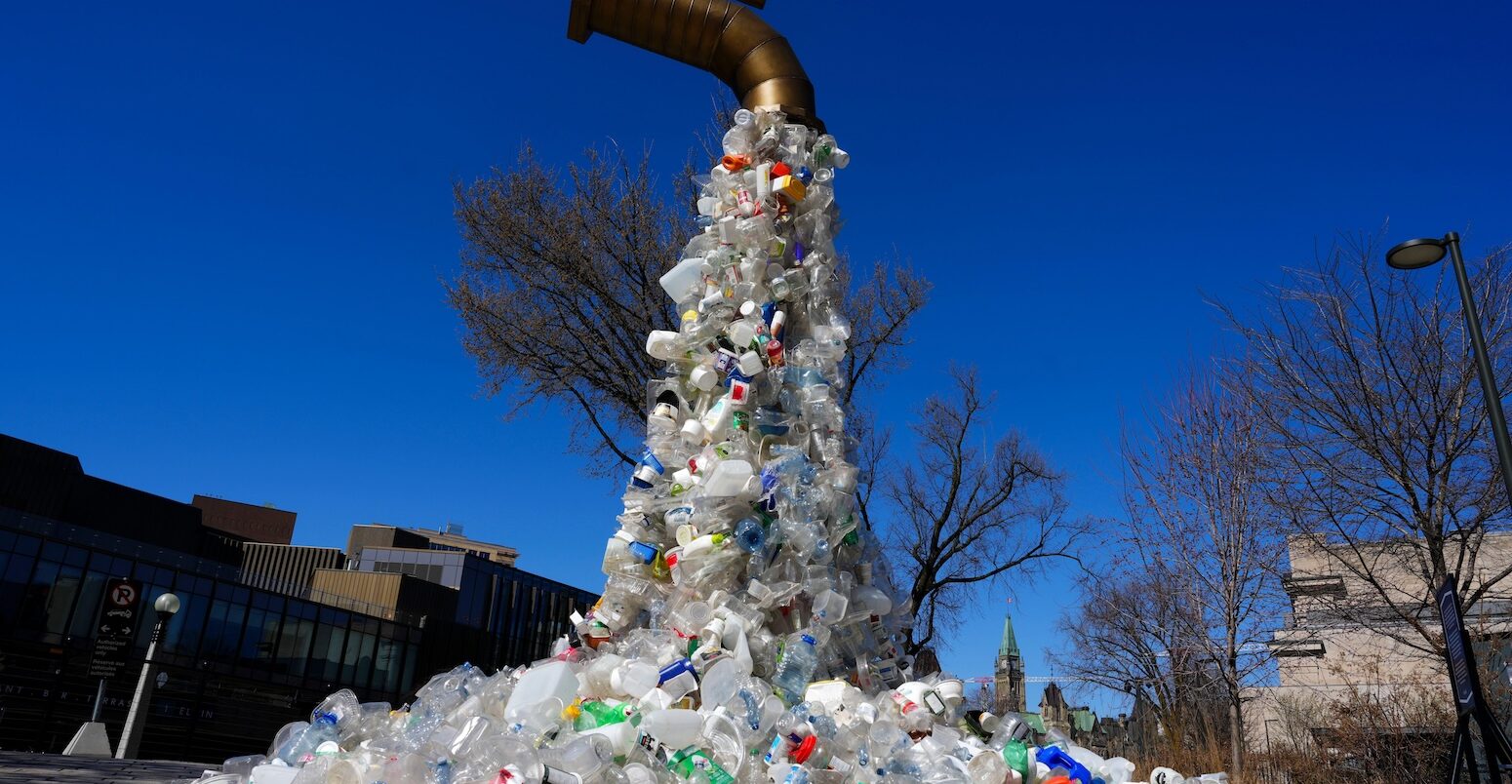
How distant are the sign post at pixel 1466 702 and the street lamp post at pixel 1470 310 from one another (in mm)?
1263

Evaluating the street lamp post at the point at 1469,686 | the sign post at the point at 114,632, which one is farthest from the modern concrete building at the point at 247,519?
the street lamp post at the point at 1469,686

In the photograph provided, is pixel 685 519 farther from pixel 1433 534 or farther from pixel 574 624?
pixel 1433 534

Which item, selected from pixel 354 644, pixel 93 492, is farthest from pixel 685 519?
pixel 93 492

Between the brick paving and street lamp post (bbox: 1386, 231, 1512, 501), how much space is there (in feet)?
24.9

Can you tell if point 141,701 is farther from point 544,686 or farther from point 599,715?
point 599,715

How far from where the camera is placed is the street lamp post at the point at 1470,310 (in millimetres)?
5547

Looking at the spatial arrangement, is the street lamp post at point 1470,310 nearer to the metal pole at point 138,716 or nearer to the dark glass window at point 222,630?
the metal pole at point 138,716

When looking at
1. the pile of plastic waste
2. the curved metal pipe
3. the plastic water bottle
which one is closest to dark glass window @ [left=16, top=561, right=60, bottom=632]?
the curved metal pipe

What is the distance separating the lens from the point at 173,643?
2728 centimetres

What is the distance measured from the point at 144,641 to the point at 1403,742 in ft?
103

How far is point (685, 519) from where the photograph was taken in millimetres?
4836

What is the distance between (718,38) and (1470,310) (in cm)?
540

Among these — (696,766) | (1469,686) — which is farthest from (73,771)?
(1469,686)

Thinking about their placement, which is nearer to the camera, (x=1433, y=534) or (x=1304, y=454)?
(x=1433, y=534)
